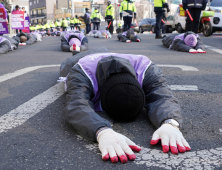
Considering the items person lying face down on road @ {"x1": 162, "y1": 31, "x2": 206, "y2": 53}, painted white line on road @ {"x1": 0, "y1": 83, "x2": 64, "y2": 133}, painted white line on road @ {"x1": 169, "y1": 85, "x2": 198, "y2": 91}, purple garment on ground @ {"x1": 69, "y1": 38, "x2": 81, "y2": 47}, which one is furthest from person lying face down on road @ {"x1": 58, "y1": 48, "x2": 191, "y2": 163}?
purple garment on ground @ {"x1": 69, "y1": 38, "x2": 81, "y2": 47}

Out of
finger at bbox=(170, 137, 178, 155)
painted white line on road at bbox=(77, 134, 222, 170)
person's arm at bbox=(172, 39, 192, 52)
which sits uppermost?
person's arm at bbox=(172, 39, 192, 52)

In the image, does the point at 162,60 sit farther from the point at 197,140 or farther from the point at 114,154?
the point at 114,154

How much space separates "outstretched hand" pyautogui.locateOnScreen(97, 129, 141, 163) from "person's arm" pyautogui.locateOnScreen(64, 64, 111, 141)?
143 millimetres

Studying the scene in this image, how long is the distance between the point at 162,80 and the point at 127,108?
1.95 ft

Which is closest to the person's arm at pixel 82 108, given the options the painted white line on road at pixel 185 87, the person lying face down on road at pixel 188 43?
the painted white line on road at pixel 185 87

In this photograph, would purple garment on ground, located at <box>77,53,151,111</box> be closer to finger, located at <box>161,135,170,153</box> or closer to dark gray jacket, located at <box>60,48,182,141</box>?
dark gray jacket, located at <box>60,48,182,141</box>

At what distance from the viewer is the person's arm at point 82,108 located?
2186mm


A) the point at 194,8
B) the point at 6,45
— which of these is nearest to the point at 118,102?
the point at 6,45

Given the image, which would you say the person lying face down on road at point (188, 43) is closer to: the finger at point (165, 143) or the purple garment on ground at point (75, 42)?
the purple garment on ground at point (75, 42)

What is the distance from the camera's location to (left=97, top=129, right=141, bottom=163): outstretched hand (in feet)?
6.12

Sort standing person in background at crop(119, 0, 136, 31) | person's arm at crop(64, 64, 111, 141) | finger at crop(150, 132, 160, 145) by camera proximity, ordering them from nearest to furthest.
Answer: finger at crop(150, 132, 160, 145) → person's arm at crop(64, 64, 111, 141) → standing person in background at crop(119, 0, 136, 31)

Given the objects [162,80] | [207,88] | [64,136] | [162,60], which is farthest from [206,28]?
[64,136]

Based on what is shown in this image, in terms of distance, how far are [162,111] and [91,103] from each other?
61cm

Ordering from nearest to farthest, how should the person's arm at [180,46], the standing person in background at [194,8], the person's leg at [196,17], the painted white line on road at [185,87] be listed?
1. the painted white line on road at [185,87]
2. the person's arm at [180,46]
3. the standing person in background at [194,8]
4. the person's leg at [196,17]
